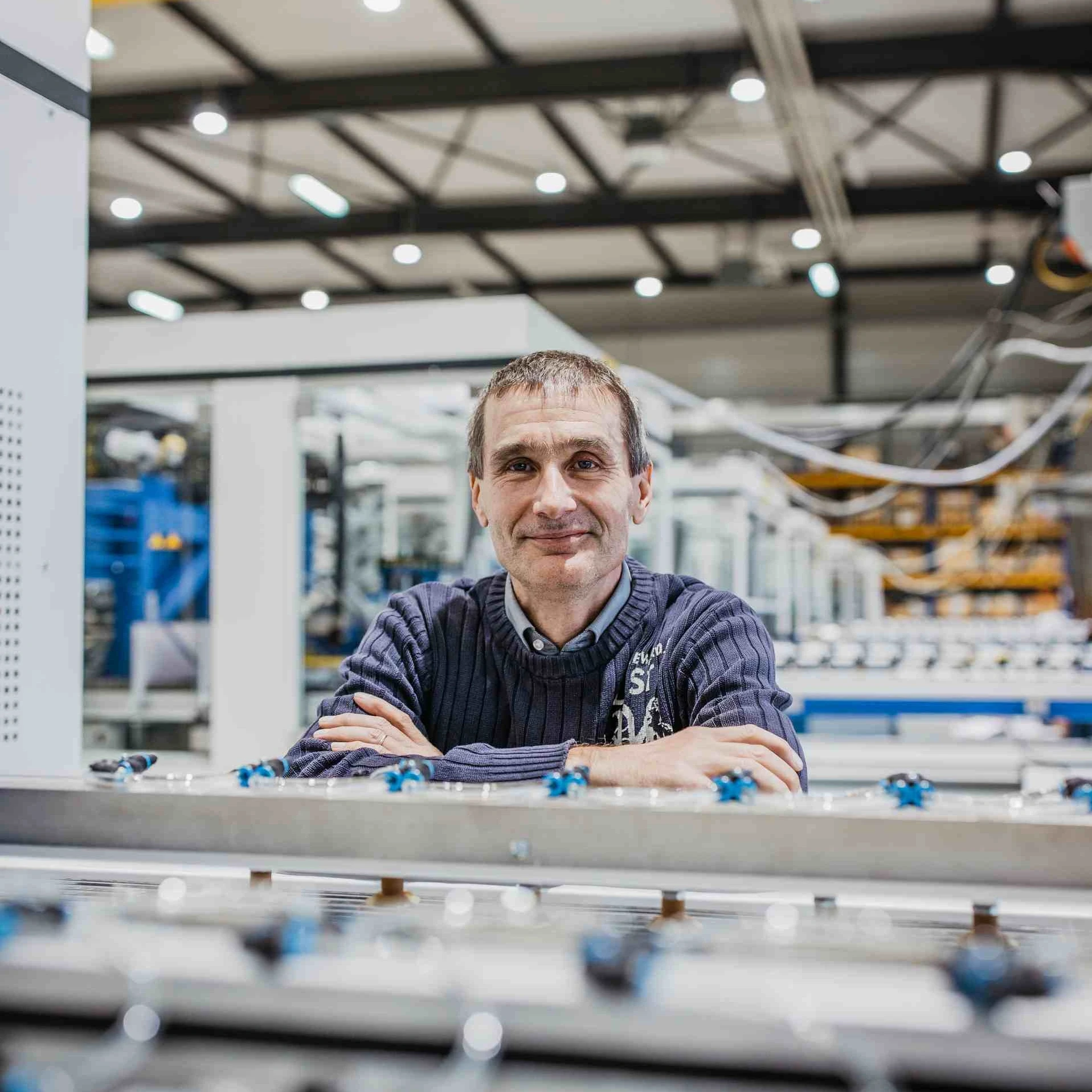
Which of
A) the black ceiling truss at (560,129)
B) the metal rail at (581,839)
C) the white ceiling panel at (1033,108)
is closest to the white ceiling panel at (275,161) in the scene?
the black ceiling truss at (560,129)

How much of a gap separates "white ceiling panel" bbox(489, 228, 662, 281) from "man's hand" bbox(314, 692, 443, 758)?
867 centimetres

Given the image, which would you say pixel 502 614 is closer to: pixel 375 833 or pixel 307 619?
pixel 375 833

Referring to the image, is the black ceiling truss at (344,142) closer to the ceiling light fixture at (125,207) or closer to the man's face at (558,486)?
the ceiling light fixture at (125,207)

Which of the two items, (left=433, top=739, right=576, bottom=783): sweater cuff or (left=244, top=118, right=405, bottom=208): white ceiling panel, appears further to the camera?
(left=244, top=118, right=405, bottom=208): white ceiling panel

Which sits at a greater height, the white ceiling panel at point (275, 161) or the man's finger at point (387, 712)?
the white ceiling panel at point (275, 161)

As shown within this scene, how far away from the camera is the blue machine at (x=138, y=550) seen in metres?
5.25

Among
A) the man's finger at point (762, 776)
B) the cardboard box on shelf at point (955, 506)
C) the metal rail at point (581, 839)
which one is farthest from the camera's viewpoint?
the cardboard box on shelf at point (955, 506)

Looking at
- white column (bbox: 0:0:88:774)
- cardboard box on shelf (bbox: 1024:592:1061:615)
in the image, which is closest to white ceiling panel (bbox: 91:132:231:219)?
white column (bbox: 0:0:88:774)

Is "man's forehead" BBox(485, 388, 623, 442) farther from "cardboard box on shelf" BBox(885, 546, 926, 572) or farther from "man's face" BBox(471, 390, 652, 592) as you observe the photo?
"cardboard box on shelf" BBox(885, 546, 926, 572)

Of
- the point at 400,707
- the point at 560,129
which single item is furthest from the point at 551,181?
the point at 400,707

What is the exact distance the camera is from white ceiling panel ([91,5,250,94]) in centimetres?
641

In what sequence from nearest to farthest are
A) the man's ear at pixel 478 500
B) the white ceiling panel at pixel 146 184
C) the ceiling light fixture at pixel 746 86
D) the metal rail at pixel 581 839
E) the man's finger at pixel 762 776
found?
the metal rail at pixel 581 839 → the man's finger at pixel 762 776 → the man's ear at pixel 478 500 → the ceiling light fixture at pixel 746 86 → the white ceiling panel at pixel 146 184

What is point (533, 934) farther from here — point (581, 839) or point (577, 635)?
point (577, 635)

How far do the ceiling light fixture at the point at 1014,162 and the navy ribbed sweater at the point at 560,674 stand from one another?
24.8 feet
